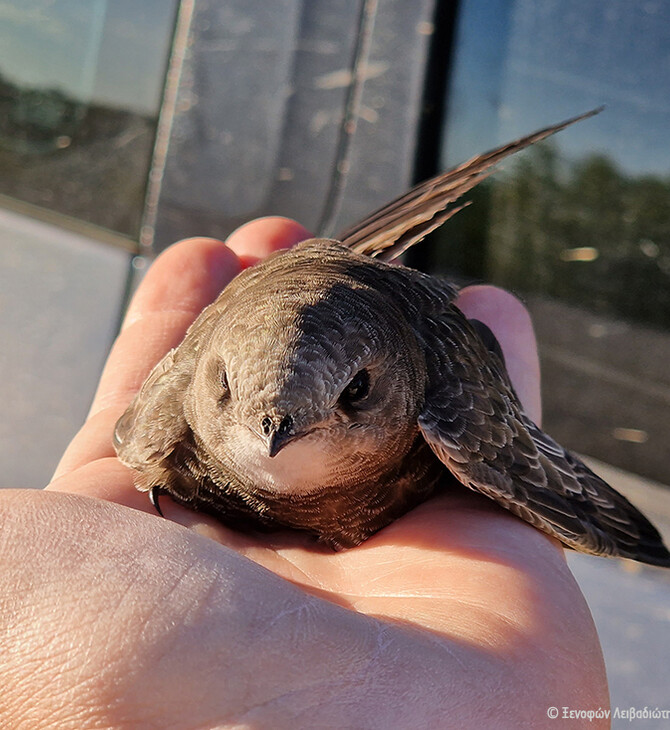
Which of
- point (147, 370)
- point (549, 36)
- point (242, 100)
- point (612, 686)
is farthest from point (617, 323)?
point (147, 370)

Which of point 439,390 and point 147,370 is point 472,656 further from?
point 147,370

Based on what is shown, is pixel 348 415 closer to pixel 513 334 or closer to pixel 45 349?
pixel 513 334

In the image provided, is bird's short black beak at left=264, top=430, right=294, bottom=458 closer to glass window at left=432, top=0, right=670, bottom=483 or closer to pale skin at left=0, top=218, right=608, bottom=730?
pale skin at left=0, top=218, right=608, bottom=730

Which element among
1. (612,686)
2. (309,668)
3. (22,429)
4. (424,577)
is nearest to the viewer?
(309,668)

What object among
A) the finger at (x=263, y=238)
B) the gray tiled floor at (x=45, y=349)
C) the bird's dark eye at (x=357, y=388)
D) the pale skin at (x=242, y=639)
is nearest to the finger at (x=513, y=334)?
the finger at (x=263, y=238)

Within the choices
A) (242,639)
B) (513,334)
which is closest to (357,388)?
(242,639)

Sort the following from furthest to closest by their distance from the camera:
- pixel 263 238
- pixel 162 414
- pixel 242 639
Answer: pixel 263 238 < pixel 162 414 < pixel 242 639

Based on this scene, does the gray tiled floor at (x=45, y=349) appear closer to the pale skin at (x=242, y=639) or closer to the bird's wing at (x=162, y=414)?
the bird's wing at (x=162, y=414)
